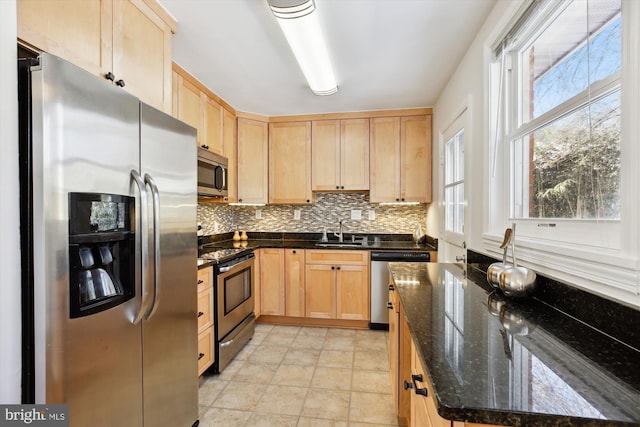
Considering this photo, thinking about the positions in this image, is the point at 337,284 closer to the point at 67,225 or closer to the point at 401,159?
the point at 401,159

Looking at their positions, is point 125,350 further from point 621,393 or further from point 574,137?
point 574,137

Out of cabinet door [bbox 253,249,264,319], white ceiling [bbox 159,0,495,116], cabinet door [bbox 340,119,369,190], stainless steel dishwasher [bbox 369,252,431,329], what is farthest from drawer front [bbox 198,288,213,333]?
cabinet door [bbox 340,119,369,190]

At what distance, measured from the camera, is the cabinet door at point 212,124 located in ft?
8.68

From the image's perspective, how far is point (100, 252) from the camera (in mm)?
1039

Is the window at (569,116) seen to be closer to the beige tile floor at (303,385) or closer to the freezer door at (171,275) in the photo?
the beige tile floor at (303,385)

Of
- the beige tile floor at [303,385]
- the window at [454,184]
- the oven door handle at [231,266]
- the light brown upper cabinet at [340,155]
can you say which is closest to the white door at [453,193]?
the window at [454,184]

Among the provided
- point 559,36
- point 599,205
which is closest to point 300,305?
point 599,205

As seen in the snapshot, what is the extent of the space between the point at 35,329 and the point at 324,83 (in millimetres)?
2274

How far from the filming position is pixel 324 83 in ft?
7.74

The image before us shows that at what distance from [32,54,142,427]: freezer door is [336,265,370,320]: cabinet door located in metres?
2.22

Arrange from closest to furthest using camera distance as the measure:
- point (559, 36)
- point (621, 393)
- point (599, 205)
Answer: point (621, 393) → point (599, 205) → point (559, 36)

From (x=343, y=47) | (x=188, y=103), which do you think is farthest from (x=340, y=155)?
(x=188, y=103)

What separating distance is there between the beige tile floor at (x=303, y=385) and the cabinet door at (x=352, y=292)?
10.6 inches

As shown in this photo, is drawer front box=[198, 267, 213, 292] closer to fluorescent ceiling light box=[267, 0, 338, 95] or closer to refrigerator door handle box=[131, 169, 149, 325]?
refrigerator door handle box=[131, 169, 149, 325]
